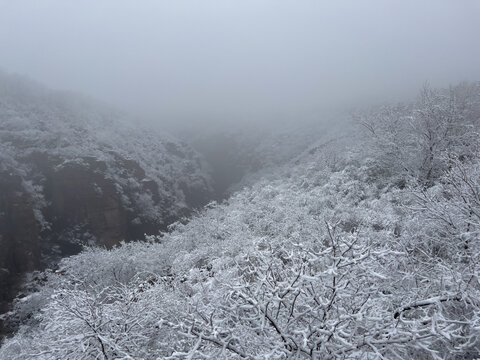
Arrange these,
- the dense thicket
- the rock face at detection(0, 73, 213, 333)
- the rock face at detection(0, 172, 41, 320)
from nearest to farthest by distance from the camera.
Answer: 1. the dense thicket
2. the rock face at detection(0, 172, 41, 320)
3. the rock face at detection(0, 73, 213, 333)

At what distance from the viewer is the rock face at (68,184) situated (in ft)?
124

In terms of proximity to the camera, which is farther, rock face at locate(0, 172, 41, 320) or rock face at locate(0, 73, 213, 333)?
rock face at locate(0, 73, 213, 333)

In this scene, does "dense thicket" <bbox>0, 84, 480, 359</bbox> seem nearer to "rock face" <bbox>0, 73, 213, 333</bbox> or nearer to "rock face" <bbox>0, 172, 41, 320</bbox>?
"rock face" <bbox>0, 172, 41, 320</bbox>

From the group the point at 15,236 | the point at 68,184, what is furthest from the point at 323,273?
the point at 68,184

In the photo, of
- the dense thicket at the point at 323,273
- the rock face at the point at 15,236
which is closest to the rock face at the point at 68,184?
the rock face at the point at 15,236

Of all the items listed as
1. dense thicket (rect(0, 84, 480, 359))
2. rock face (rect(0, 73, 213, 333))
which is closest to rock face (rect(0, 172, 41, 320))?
rock face (rect(0, 73, 213, 333))

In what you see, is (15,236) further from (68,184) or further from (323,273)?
(323,273)

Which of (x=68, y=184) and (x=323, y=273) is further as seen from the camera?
(x=68, y=184)

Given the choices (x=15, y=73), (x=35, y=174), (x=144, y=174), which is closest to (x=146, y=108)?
(x=15, y=73)

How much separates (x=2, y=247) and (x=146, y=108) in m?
60.3

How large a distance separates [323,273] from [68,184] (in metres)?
46.8

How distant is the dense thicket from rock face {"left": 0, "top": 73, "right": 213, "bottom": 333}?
16.4 metres

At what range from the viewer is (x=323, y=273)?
10.6ft

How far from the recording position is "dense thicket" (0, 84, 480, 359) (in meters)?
3.40
